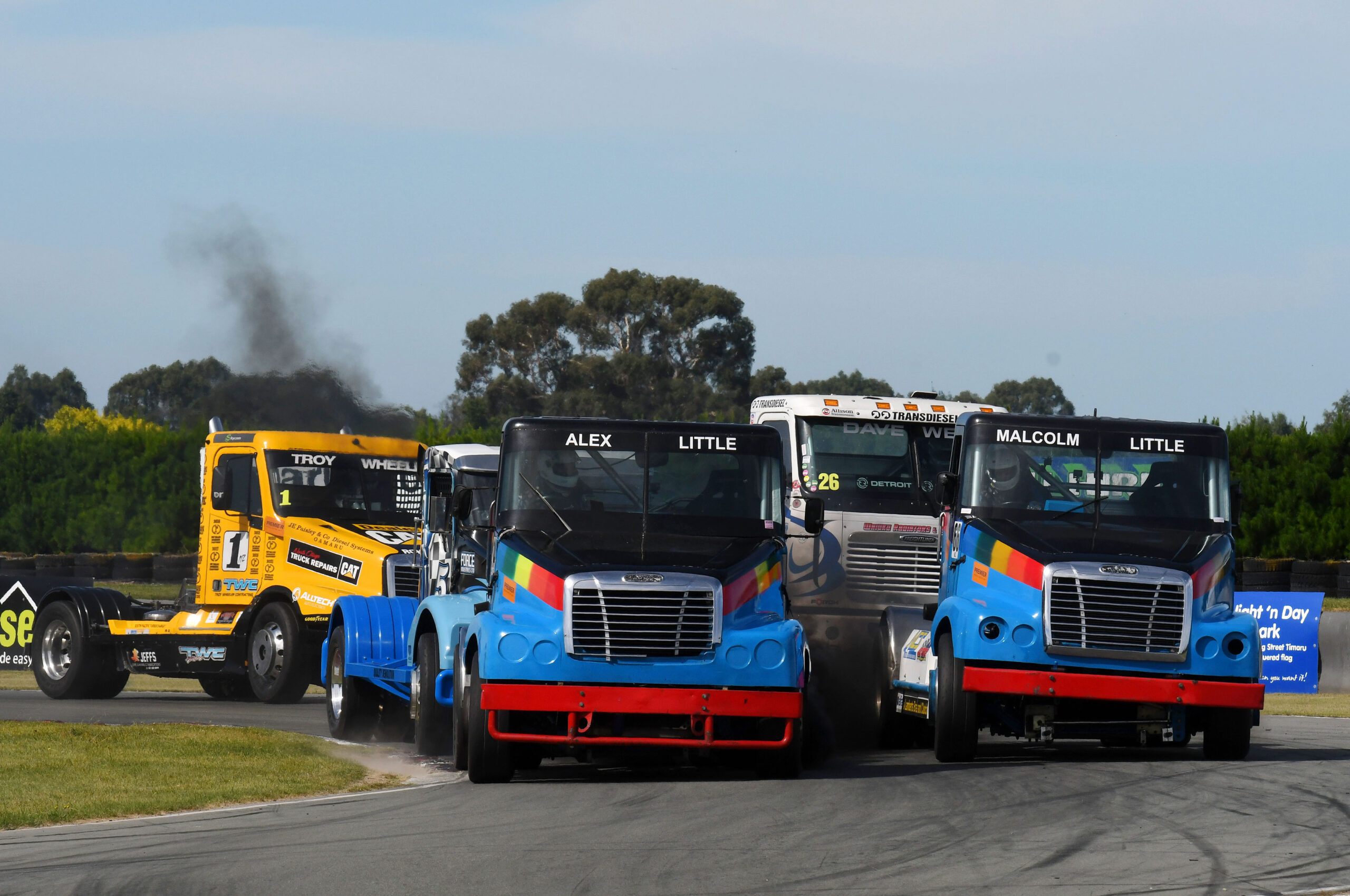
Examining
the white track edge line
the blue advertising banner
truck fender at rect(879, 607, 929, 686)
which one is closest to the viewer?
the white track edge line

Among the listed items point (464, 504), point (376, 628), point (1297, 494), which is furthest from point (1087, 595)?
point (1297, 494)

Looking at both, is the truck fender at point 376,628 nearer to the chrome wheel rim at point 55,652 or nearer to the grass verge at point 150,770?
the grass verge at point 150,770

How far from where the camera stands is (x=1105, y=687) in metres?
13.0

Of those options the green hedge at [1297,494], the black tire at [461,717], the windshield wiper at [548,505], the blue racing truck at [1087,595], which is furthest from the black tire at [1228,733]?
the green hedge at [1297,494]

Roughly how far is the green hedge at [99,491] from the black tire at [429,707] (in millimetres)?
29548

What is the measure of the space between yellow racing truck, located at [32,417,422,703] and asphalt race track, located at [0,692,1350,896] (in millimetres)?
6875

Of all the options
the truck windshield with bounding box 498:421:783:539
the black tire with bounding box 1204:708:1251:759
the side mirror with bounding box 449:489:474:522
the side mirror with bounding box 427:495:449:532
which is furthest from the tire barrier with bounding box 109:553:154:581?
the black tire with bounding box 1204:708:1251:759

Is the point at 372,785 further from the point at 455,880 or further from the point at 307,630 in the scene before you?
the point at 307,630

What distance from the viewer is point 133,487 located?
4431 cm

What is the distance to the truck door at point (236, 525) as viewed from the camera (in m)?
19.8

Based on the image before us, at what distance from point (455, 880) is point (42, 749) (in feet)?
22.6

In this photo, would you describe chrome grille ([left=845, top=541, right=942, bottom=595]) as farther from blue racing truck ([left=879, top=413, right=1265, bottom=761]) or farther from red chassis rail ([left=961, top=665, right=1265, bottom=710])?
red chassis rail ([left=961, top=665, right=1265, bottom=710])

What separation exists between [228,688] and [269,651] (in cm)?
255

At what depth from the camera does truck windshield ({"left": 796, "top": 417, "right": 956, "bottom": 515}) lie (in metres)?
16.9
